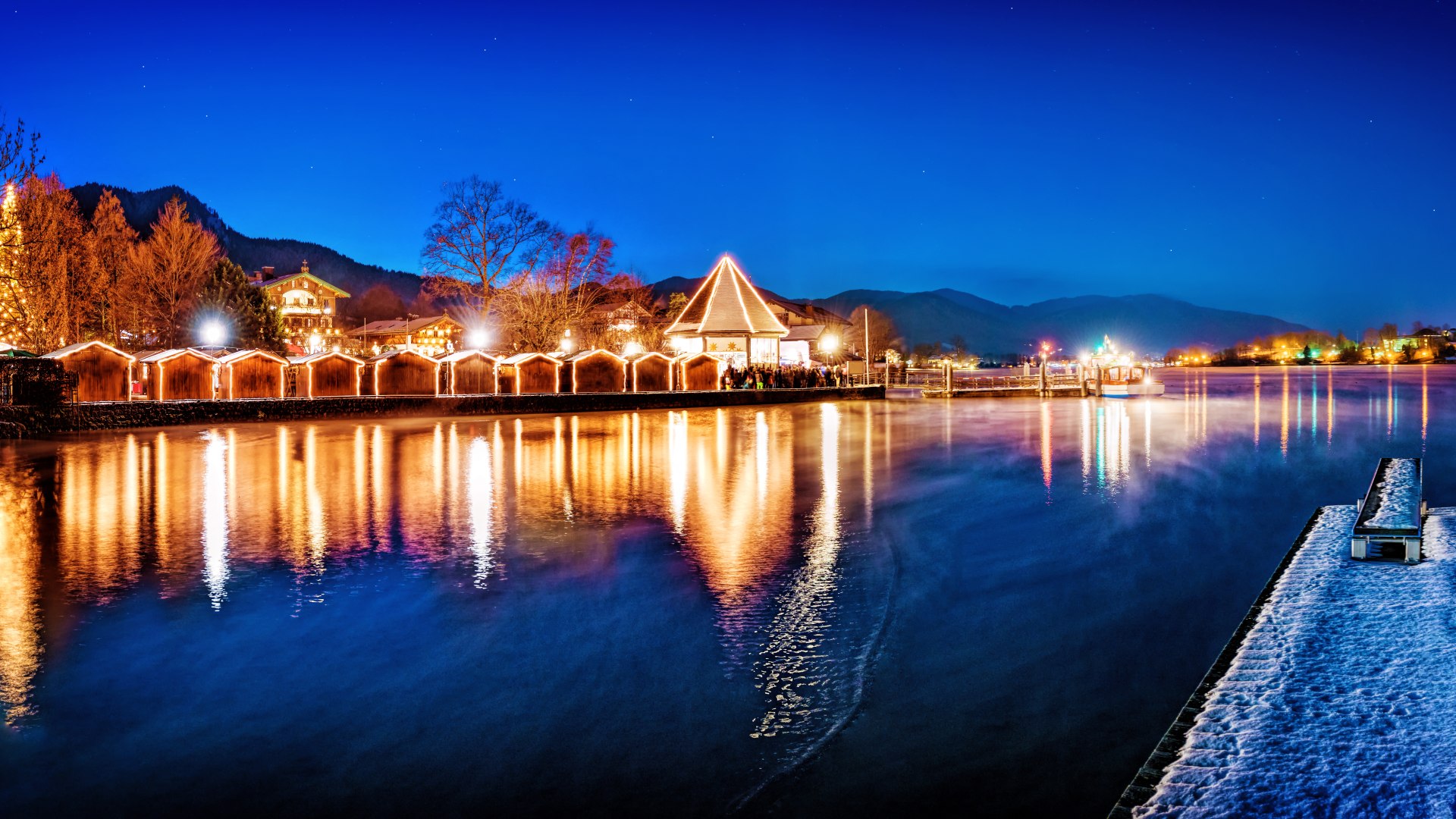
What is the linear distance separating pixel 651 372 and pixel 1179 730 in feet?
131

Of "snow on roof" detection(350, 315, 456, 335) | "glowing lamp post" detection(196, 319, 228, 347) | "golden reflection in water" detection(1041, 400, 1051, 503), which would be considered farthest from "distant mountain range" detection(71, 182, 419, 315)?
"golden reflection in water" detection(1041, 400, 1051, 503)

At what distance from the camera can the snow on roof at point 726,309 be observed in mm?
52281

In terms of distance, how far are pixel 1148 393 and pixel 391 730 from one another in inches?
2125

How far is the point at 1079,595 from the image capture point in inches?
289

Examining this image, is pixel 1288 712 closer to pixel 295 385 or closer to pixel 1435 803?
pixel 1435 803

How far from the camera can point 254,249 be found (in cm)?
13412

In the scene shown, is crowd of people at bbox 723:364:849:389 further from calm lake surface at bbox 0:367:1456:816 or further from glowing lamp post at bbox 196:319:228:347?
glowing lamp post at bbox 196:319:228:347

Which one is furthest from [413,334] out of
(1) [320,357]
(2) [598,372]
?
(1) [320,357]

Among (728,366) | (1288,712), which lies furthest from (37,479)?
(728,366)

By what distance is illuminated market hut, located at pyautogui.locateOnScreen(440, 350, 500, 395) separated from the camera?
3856cm

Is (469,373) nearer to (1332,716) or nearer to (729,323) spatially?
(729,323)

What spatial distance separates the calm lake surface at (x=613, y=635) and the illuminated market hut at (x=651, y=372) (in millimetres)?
28427

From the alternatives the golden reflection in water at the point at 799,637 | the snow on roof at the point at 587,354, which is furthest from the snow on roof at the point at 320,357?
the golden reflection in water at the point at 799,637

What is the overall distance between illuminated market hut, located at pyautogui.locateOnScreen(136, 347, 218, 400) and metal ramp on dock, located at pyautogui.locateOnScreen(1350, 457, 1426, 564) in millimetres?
32225
